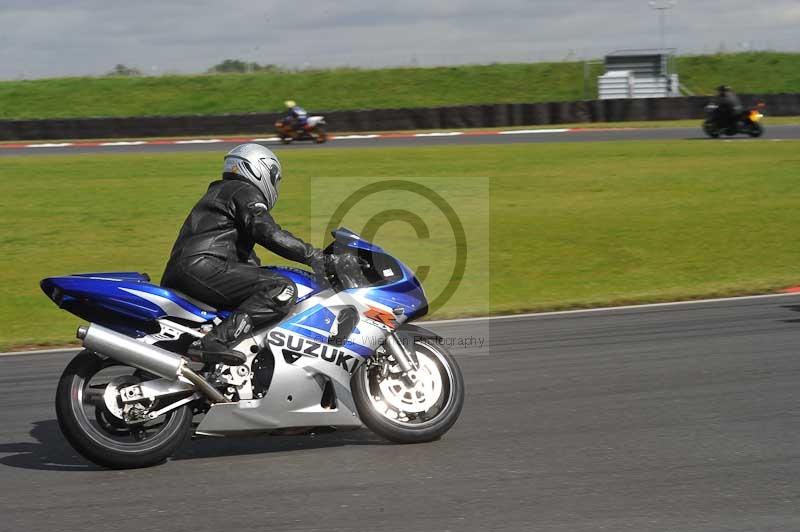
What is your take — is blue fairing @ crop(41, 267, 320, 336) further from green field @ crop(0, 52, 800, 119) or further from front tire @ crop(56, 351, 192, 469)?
green field @ crop(0, 52, 800, 119)

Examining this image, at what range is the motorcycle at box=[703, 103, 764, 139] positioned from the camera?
28.1 metres

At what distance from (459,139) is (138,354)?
81.0ft

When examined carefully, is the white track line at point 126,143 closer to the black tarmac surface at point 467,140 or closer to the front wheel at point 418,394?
the black tarmac surface at point 467,140

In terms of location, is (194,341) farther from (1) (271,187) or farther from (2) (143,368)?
(1) (271,187)

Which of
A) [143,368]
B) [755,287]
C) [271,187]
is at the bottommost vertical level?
[755,287]

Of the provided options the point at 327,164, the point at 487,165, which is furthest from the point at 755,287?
the point at 327,164

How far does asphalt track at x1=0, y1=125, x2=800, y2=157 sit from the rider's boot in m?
22.6

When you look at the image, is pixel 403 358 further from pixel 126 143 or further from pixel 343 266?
pixel 126 143

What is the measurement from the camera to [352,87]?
50.8m

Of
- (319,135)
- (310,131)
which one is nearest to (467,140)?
(319,135)

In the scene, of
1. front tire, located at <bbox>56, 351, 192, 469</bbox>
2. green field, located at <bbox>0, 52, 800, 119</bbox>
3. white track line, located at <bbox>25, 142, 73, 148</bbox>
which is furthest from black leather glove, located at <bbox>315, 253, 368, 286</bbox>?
green field, located at <bbox>0, 52, 800, 119</bbox>

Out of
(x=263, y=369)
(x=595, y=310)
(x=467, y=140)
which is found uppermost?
(x=467, y=140)

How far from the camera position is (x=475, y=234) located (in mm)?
15445

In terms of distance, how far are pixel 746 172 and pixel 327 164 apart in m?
9.37
